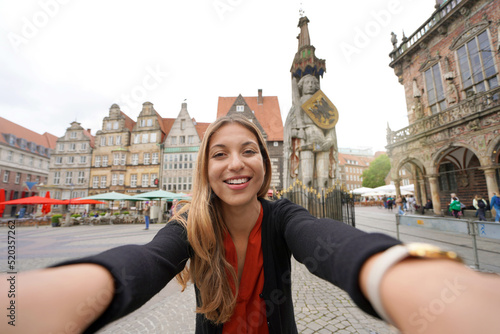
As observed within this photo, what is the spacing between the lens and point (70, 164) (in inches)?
1144

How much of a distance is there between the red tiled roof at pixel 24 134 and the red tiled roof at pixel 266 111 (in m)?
30.9

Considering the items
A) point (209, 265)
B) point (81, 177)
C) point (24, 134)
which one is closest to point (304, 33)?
point (209, 265)

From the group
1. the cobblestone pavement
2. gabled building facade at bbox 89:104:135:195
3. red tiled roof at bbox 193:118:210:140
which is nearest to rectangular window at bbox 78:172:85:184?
gabled building facade at bbox 89:104:135:195

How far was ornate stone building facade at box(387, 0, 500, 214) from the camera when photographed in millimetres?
9805

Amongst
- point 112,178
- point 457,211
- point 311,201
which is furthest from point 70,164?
point 457,211

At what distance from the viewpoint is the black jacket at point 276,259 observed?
0.61 meters

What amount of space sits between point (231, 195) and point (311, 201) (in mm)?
5539

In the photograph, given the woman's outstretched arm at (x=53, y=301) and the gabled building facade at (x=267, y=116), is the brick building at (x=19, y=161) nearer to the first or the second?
the gabled building facade at (x=267, y=116)

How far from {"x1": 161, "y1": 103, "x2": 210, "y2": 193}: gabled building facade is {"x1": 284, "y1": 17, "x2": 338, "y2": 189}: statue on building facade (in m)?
21.1

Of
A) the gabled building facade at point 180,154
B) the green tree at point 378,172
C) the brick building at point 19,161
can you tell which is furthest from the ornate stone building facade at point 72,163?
the green tree at point 378,172

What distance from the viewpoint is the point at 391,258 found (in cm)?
52

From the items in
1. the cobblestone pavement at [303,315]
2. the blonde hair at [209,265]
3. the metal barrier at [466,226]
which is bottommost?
the cobblestone pavement at [303,315]

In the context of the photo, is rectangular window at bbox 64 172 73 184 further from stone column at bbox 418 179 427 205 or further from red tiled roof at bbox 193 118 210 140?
stone column at bbox 418 179 427 205

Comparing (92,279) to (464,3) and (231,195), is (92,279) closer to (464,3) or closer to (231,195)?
(231,195)
